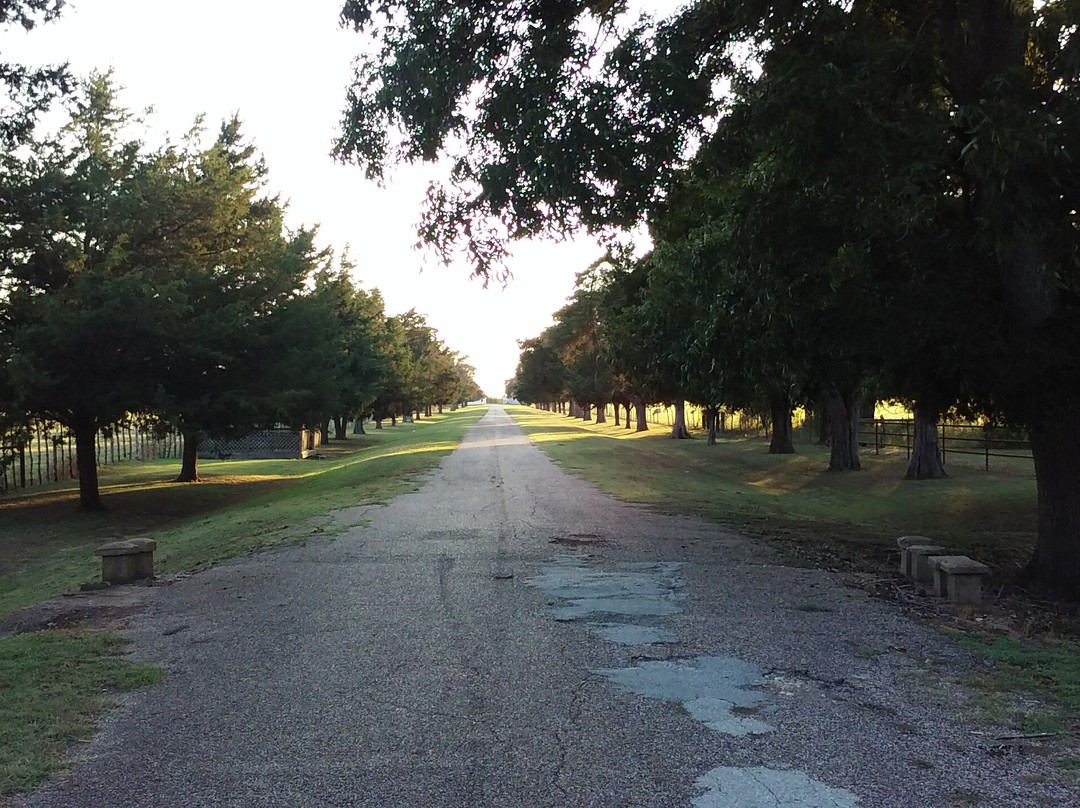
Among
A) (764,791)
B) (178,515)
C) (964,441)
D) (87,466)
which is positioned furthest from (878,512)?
(87,466)

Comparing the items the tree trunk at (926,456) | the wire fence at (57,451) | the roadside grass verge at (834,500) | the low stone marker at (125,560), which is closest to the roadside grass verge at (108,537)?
the low stone marker at (125,560)

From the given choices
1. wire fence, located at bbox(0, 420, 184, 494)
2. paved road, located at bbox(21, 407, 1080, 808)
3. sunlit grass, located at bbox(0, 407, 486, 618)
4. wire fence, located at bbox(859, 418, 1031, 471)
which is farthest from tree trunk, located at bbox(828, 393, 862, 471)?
wire fence, located at bbox(0, 420, 184, 494)

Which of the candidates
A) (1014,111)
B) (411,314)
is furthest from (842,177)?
(411,314)

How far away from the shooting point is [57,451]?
3600 cm

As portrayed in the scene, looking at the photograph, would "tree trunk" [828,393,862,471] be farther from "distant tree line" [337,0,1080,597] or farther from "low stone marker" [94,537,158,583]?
"low stone marker" [94,537,158,583]

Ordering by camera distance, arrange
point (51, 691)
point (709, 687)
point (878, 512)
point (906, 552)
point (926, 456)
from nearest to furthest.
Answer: point (709, 687), point (51, 691), point (906, 552), point (878, 512), point (926, 456)

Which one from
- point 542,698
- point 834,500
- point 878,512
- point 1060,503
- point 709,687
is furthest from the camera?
point 834,500

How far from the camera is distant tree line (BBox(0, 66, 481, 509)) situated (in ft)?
64.8

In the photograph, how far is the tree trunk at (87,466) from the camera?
75.6 ft

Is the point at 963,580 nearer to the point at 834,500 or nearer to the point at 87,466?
the point at 834,500

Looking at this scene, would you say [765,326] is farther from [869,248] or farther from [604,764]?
[604,764]

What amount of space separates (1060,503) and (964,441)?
26.7 meters

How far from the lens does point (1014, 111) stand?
8328 millimetres

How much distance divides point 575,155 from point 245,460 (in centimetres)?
3527
